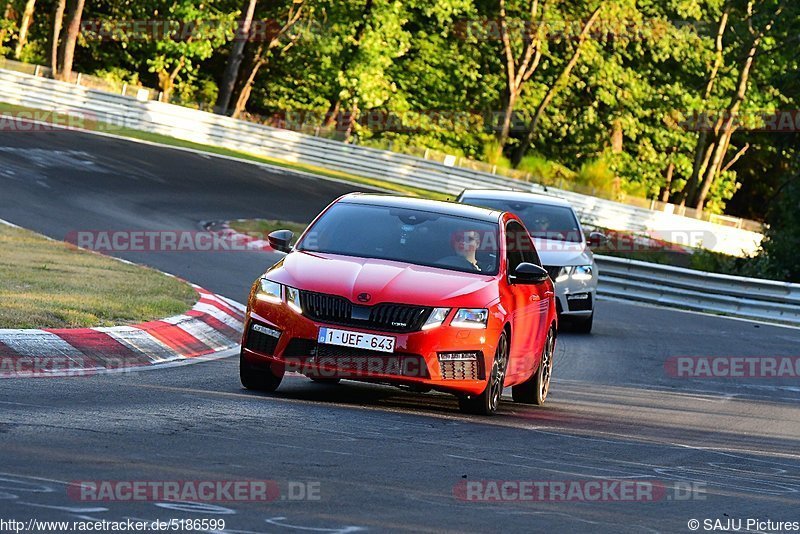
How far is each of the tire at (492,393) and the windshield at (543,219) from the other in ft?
28.3

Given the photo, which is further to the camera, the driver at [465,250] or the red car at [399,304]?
the driver at [465,250]

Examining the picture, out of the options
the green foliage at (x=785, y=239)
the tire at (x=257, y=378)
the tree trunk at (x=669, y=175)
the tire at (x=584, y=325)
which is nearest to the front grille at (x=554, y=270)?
the tire at (x=584, y=325)

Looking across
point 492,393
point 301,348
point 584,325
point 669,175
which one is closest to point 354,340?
point 301,348

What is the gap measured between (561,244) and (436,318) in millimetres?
9401

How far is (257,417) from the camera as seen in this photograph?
895 cm

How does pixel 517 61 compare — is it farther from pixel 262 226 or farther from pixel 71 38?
pixel 262 226

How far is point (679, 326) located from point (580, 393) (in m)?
9.25

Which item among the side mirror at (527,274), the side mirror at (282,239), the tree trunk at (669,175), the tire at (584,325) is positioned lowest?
the tree trunk at (669,175)

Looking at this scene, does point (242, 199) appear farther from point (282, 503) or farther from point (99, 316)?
point (282, 503)

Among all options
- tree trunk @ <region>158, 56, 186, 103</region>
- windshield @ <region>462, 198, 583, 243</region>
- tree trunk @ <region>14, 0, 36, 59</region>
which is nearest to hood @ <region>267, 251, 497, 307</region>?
windshield @ <region>462, 198, 583, 243</region>

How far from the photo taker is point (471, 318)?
33.7ft

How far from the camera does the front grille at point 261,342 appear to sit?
33.2 feet

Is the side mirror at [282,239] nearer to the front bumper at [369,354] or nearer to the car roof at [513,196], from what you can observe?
the front bumper at [369,354]

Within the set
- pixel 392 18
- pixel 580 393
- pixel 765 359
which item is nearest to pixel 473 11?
pixel 392 18
